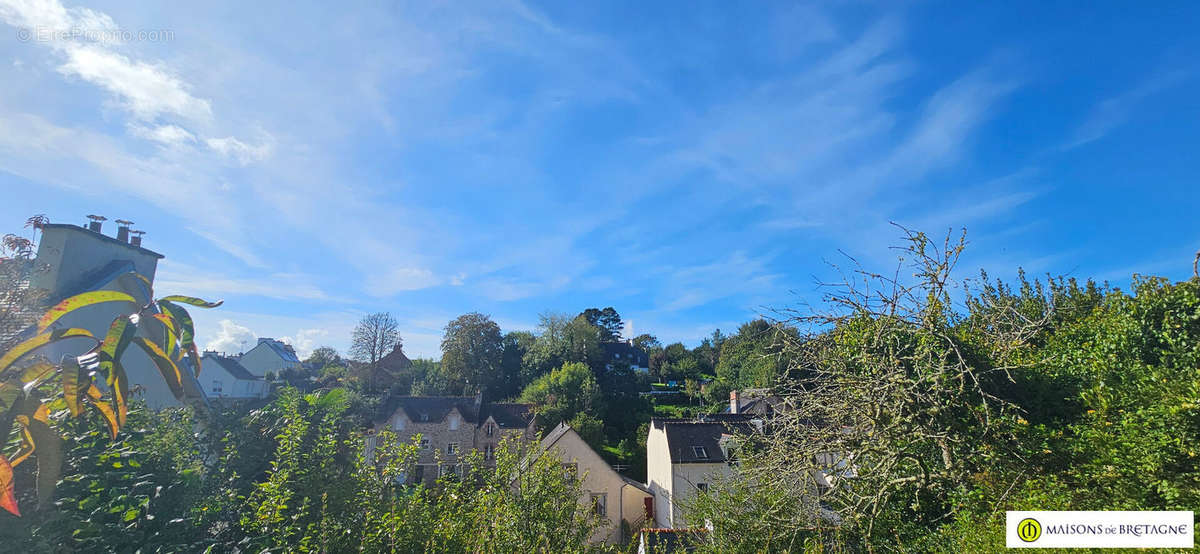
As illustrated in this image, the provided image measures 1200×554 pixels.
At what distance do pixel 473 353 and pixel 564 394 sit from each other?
427 inches

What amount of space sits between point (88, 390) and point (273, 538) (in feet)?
12.7

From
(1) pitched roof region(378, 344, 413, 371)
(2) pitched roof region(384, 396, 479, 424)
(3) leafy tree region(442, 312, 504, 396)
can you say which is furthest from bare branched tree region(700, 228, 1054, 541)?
(1) pitched roof region(378, 344, 413, 371)

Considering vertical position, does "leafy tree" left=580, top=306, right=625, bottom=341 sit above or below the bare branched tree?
above

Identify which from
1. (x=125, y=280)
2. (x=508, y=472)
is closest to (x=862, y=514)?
(x=508, y=472)

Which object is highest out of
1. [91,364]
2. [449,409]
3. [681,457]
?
[91,364]

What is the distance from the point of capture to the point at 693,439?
23047 mm

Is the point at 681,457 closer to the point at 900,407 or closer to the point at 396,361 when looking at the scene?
the point at 900,407

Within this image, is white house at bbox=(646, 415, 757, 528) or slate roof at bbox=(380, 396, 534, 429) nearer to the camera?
white house at bbox=(646, 415, 757, 528)

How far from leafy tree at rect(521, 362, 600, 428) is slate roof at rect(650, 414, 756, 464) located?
12.8m

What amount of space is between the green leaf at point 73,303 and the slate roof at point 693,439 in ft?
72.6

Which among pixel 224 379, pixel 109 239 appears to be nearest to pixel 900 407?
pixel 109 239

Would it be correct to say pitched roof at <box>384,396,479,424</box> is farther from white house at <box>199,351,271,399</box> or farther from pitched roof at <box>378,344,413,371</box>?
pitched roof at <box>378,344,413,371</box>

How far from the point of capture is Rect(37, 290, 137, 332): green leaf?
1071 mm

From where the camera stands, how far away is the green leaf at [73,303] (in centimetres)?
107
